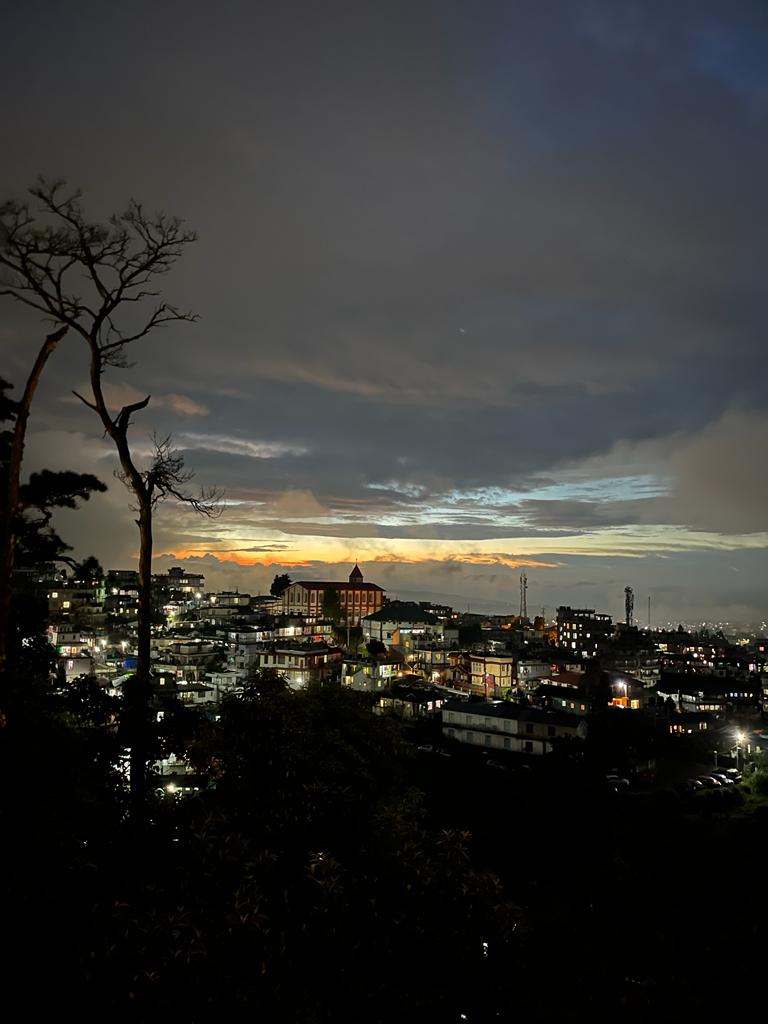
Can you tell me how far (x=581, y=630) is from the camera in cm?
9488

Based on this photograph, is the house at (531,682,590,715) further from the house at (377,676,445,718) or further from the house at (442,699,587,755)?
the house at (377,676,445,718)

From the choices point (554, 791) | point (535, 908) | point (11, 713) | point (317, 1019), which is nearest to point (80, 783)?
point (11, 713)

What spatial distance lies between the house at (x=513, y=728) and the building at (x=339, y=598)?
4494cm

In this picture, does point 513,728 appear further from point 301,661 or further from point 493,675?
point 301,661

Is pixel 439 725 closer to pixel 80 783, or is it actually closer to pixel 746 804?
pixel 746 804

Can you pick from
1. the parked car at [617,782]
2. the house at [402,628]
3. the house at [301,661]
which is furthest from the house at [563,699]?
the house at [402,628]

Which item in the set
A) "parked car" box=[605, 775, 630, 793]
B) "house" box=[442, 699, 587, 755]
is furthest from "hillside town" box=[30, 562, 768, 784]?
"parked car" box=[605, 775, 630, 793]

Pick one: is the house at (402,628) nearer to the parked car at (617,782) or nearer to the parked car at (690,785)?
the parked car at (617,782)

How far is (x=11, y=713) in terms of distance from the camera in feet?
21.3

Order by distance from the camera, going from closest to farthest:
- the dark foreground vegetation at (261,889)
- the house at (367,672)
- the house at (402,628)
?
the dark foreground vegetation at (261,889)
the house at (367,672)
the house at (402,628)

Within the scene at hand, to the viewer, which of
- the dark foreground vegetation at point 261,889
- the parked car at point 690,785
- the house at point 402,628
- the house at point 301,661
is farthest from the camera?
the house at point 402,628

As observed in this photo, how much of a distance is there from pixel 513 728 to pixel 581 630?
6334 centimetres

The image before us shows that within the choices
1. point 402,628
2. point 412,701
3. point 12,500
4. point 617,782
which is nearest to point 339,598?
point 402,628

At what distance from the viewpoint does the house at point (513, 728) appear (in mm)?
35062
